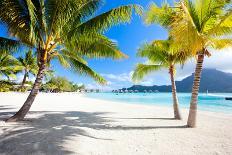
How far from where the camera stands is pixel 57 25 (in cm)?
861

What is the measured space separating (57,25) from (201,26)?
17.0ft

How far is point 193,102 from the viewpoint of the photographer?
8.66 meters

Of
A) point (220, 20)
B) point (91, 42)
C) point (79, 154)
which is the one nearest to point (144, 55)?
point (91, 42)

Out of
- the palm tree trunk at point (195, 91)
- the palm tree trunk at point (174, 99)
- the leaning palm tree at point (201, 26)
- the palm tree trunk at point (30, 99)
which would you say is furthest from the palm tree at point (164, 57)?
Answer: the palm tree trunk at point (30, 99)

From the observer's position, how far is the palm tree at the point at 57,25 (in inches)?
317

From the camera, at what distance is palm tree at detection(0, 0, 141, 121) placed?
8.05 meters

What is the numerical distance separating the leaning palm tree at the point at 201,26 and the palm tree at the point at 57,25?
1613 mm

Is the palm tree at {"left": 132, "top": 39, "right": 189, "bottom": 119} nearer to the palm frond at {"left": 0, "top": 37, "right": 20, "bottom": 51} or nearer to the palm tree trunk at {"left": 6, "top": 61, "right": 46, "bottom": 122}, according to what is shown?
the palm tree trunk at {"left": 6, "top": 61, "right": 46, "bottom": 122}

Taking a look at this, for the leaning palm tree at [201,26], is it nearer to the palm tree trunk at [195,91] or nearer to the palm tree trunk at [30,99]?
the palm tree trunk at [195,91]

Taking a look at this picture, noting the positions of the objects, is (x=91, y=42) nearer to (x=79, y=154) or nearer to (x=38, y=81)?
(x=38, y=81)

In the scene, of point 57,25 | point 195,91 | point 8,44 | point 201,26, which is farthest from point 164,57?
point 8,44

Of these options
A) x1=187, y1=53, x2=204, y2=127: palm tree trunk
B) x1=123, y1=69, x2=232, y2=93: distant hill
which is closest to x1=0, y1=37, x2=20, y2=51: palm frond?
x1=187, y1=53, x2=204, y2=127: palm tree trunk

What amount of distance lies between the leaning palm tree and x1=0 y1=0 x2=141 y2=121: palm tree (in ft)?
5.29

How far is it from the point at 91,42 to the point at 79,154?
528cm
